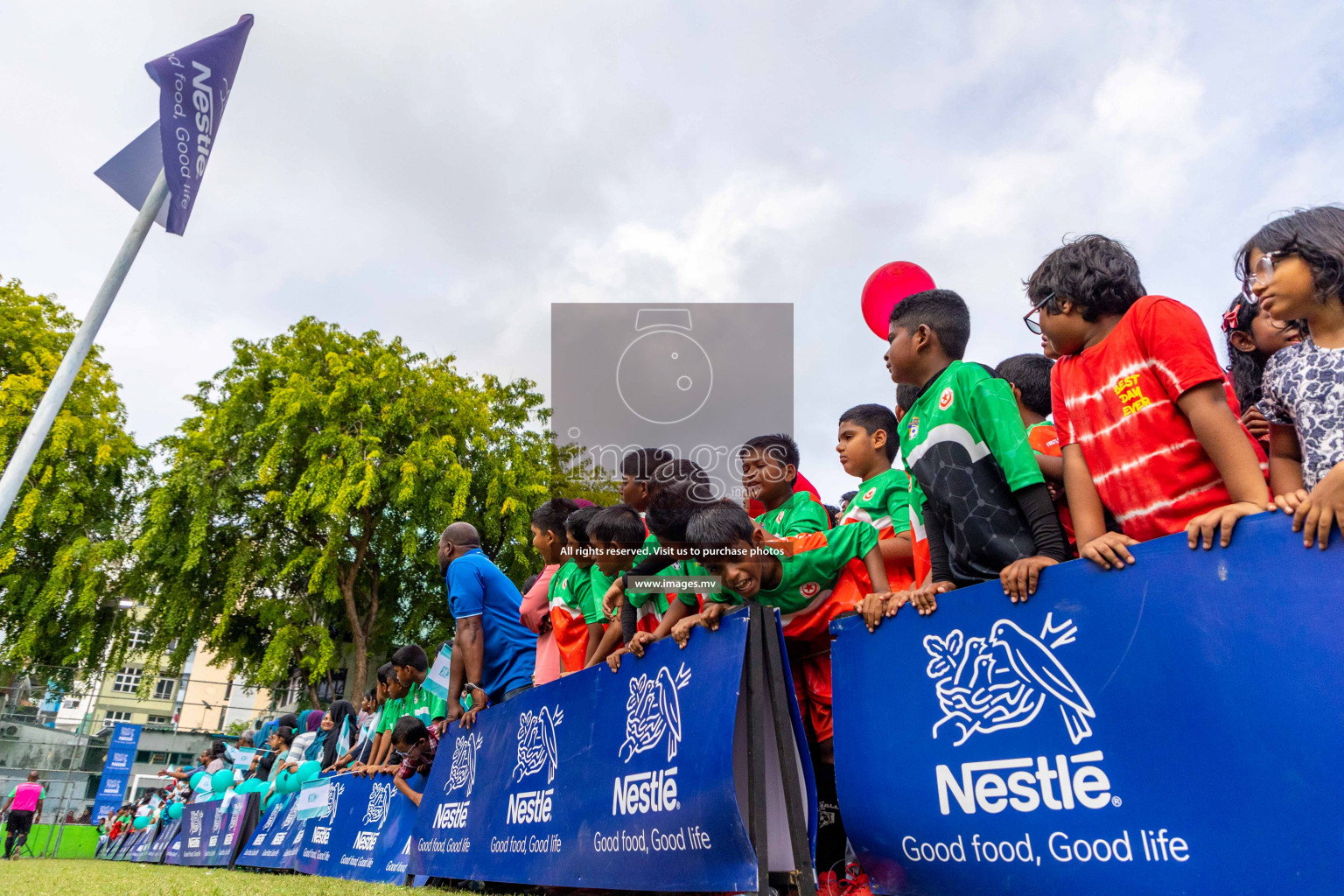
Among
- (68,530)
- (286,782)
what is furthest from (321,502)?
(286,782)

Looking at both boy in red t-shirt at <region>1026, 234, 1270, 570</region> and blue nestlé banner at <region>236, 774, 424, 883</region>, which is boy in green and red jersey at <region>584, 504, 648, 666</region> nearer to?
blue nestlé banner at <region>236, 774, 424, 883</region>

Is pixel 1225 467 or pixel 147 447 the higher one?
pixel 147 447

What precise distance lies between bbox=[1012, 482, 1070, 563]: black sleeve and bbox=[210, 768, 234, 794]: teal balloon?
1076 centimetres

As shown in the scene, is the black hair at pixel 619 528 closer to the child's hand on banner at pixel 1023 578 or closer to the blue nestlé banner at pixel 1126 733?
the blue nestlé banner at pixel 1126 733

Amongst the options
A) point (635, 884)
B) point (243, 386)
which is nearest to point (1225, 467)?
point (635, 884)

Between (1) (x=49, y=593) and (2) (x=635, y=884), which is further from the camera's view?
(1) (x=49, y=593)

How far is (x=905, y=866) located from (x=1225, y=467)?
133cm

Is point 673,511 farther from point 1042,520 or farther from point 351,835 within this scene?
point 351,835

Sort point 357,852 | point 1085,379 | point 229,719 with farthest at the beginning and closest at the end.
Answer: point 229,719, point 357,852, point 1085,379

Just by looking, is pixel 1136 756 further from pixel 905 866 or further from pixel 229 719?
pixel 229 719

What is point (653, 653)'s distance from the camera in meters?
3.09

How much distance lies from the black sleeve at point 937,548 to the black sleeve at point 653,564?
1264 mm

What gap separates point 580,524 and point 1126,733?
10.5 ft

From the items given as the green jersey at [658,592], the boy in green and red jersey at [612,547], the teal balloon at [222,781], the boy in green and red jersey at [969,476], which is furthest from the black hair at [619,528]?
the teal balloon at [222,781]
